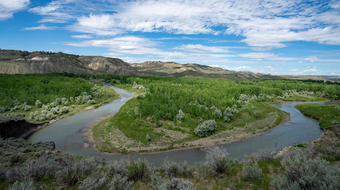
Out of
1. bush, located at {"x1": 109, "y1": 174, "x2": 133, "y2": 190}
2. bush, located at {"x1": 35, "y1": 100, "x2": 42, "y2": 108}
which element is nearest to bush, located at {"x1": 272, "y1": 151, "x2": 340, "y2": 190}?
bush, located at {"x1": 109, "y1": 174, "x2": 133, "y2": 190}

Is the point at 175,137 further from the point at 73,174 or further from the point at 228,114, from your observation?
the point at 73,174

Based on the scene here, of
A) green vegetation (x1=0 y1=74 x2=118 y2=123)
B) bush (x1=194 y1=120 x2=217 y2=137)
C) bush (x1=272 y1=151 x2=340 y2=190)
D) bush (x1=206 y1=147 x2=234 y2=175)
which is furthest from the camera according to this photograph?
green vegetation (x1=0 y1=74 x2=118 y2=123)

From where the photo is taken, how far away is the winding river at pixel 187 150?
91.5 ft

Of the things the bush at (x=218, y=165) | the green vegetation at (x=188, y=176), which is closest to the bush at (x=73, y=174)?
the green vegetation at (x=188, y=176)

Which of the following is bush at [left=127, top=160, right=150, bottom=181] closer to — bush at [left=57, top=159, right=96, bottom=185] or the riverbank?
bush at [left=57, top=159, right=96, bottom=185]

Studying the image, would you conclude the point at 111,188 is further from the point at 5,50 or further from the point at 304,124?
the point at 5,50

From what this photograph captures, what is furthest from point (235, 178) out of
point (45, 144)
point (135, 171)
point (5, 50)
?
point (5, 50)

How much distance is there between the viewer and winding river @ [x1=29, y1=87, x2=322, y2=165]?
27.9 m

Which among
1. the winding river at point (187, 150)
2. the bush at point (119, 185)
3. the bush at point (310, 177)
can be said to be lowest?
the winding river at point (187, 150)

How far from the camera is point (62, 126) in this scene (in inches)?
1633

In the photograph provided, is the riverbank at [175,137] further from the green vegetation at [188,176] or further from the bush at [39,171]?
the bush at [39,171]

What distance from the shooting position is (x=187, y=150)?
29859 millimetres

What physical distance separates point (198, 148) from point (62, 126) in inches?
1278

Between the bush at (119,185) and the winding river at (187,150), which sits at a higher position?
the bush at (119,185)
